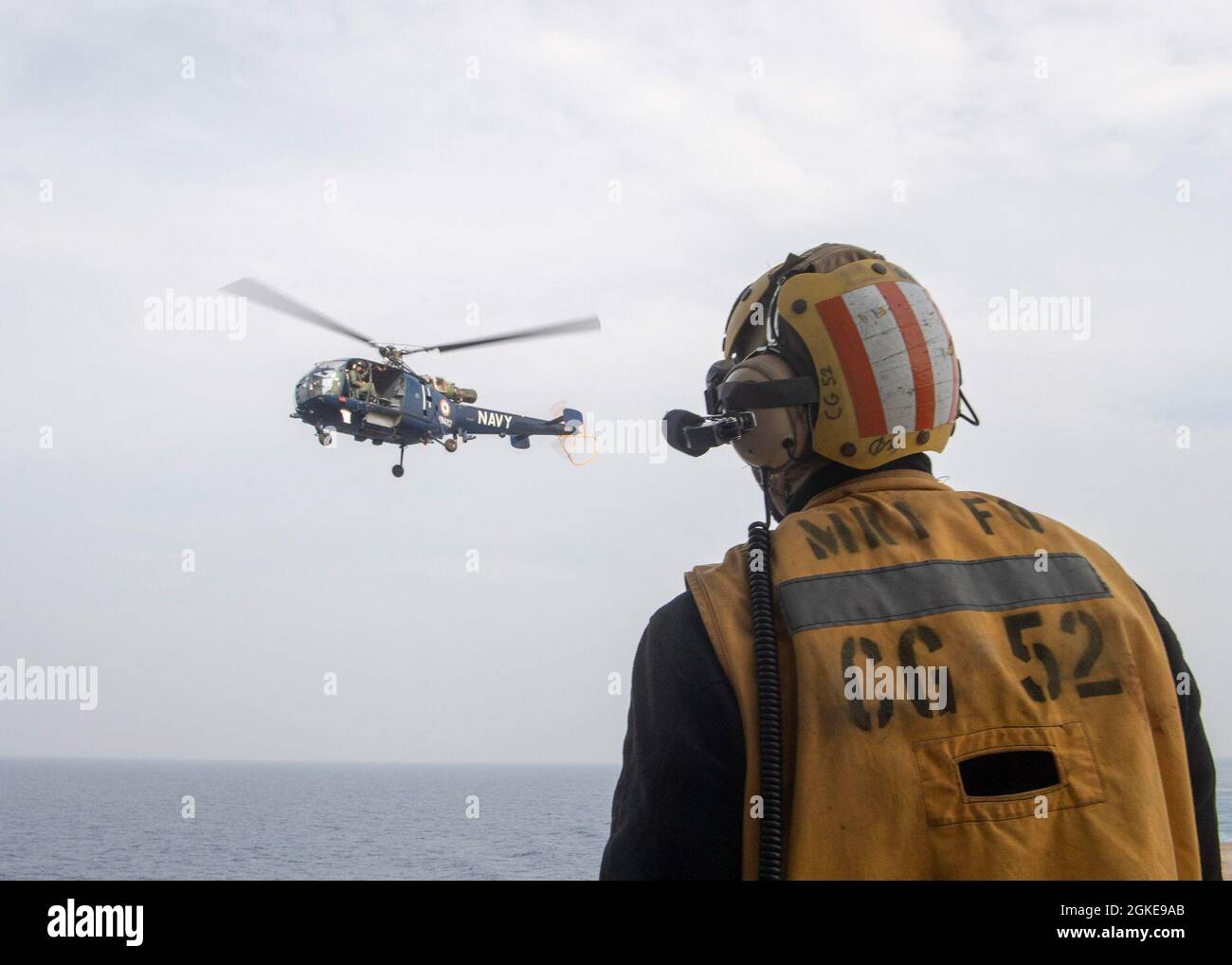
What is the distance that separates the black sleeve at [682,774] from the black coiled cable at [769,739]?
5 cm

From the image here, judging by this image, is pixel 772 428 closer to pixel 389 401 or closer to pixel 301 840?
pixel 389 401

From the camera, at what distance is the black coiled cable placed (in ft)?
7.29

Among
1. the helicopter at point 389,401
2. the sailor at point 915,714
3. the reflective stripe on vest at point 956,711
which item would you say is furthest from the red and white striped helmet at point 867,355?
the helicopter at point 389,401

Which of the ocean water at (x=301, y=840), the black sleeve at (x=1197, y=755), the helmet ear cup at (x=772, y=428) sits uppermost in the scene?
the helmet ear cup at (x=772, y=428)

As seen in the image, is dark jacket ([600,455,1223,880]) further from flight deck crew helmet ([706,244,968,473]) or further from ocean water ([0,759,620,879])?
ocean water ([0,759,620,879])

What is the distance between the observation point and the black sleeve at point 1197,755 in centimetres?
261

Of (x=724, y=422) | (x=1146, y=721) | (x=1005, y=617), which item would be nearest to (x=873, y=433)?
(x=724, y=422)

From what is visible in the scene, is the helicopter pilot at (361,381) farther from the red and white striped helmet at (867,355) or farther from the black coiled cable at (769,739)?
the black coiled cable at (769,739)

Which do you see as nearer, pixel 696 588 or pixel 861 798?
pixel 861 798

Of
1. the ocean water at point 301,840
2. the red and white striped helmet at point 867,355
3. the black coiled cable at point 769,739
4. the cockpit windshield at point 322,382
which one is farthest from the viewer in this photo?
the ocean water at point 301,840

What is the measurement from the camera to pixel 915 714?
2.27 m

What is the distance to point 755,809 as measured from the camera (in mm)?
2248
